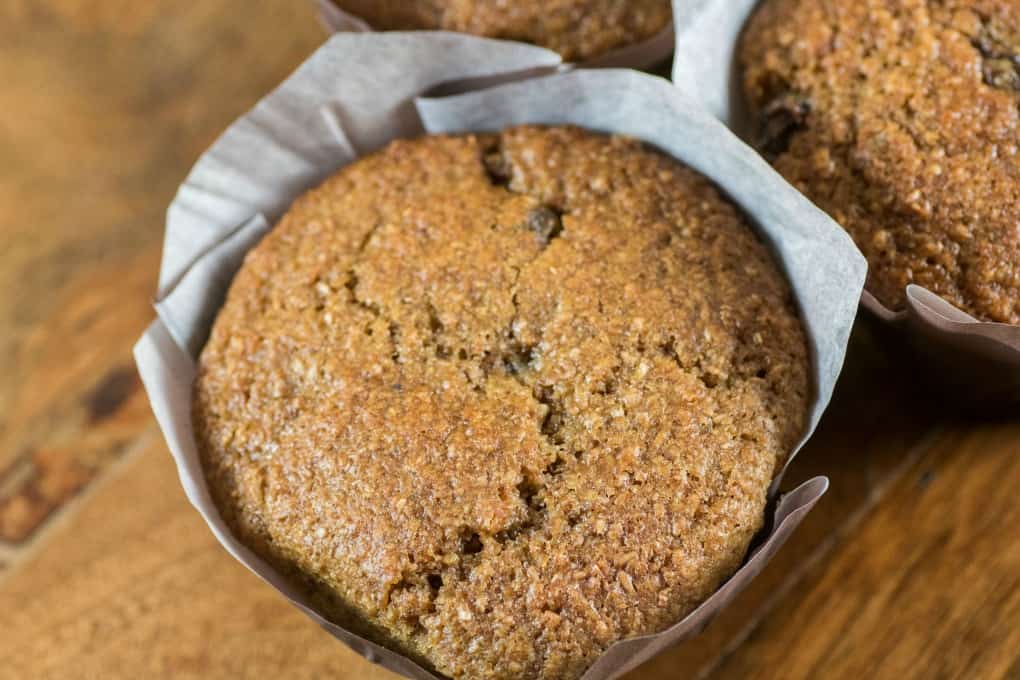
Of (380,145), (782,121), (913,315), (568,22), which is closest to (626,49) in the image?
(568,22)

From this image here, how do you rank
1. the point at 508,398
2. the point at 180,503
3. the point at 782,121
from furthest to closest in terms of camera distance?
the point at 180,503 → the point at 782,121 → the point at 508,398

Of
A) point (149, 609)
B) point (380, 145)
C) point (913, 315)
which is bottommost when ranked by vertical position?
point (149, 609)

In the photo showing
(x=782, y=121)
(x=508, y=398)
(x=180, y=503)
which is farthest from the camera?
(x=180, y=503)

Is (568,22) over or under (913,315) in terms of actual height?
over

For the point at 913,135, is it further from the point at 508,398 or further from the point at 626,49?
the point at 508,398

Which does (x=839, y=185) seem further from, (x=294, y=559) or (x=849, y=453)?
(x=294, y=559)

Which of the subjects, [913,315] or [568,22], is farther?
[568,22]

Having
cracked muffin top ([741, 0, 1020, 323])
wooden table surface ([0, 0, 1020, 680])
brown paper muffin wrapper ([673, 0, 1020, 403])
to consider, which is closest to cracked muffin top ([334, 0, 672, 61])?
brown paper muffin wrapper ([673, 0, 1020, 403])

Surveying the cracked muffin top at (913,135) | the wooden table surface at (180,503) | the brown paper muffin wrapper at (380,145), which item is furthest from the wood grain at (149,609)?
the cracked muffin top at (913,135)

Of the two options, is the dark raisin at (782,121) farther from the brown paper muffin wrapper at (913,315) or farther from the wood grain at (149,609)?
the wood grain at (149,609)
